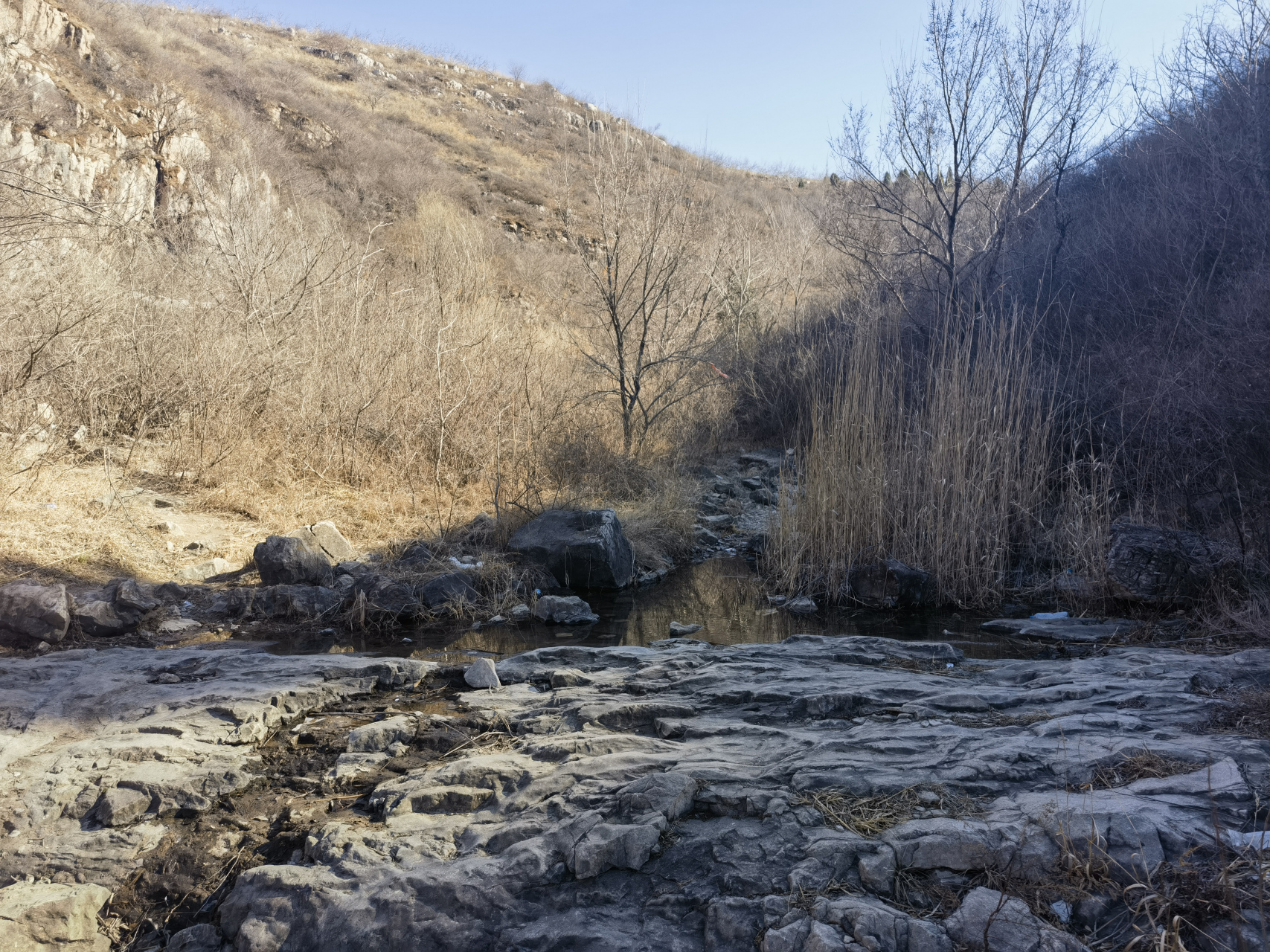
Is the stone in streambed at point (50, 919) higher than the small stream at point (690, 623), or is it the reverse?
the small stream at point (690, 623)

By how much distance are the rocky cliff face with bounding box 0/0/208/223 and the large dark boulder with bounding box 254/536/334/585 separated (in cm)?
1050

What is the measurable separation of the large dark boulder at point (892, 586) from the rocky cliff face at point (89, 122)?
13.4 m

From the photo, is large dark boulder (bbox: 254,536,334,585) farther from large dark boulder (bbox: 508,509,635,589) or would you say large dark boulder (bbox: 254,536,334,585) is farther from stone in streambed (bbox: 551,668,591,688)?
stone in streambed (bbox: 551,668,591,688)

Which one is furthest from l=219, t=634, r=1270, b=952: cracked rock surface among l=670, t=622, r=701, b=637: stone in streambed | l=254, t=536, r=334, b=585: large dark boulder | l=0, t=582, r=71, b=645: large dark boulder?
l=254, t=536, r=334, b=585: large dark boulder

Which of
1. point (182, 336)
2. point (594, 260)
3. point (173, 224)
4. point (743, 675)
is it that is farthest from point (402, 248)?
point (743, 675)

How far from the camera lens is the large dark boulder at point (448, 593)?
559 centimetres

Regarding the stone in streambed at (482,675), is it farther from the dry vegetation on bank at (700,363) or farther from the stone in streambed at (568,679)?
the dry vegetation on bank at (700,363)

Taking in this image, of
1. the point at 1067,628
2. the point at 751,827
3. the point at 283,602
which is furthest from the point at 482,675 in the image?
the point at 1067,628

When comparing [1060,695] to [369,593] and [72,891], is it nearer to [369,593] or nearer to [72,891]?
[72,891]

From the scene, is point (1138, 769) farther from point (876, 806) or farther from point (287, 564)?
point (287, 564)

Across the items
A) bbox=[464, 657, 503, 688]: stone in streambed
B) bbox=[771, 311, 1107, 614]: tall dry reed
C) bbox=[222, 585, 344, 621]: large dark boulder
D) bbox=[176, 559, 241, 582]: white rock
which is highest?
bbox=[771, 311, 1107, 614]: tall dry reed

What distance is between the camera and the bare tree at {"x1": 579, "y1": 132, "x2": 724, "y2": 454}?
9672 mm

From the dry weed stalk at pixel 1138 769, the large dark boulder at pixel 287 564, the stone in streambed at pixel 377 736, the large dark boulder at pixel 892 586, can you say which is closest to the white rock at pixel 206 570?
the large dark boulder at pixel 287 564

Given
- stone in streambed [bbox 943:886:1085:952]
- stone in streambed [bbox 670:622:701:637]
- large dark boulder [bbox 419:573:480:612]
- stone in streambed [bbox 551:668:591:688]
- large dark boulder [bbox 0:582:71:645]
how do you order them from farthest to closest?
1. large dark boulder [bbox 419:573:480:612]
2. stone in streambed [bbox 670:622:701:637]
3. large dark boulder [bbox 0:582:71:645]
4. stone in streambed [bbox 551:668:591:688]
5. stone in streambed [bbox 943:886:1085:952]
